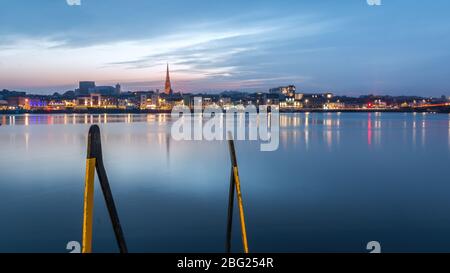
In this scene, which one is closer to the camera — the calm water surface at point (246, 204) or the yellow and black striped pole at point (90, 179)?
the yellow and black striped pole at point (90, 179)

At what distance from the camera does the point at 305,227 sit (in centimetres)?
838

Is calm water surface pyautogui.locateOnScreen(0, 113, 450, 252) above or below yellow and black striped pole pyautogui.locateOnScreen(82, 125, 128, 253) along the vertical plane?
below

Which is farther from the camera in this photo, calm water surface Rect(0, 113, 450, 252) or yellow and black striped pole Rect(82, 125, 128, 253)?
calm water surface Rect(0, 113, 450, 252)

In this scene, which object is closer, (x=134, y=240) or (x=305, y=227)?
(x=134, y=240)

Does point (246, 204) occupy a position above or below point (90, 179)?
below

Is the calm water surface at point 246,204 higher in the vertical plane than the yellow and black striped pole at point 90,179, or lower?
lower

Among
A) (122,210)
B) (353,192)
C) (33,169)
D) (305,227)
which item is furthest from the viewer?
(33,169)

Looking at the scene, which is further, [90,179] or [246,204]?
[246,204]

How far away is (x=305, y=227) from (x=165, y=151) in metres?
16.6

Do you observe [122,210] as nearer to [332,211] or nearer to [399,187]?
[332,211]
